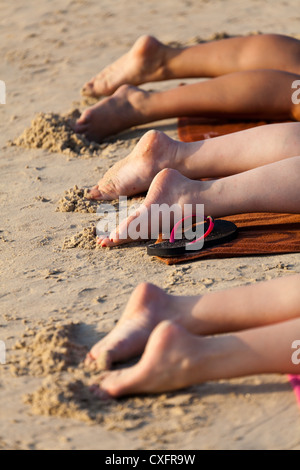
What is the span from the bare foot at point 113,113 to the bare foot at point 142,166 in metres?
0.57

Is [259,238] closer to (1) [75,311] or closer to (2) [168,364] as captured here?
(1) [75,311]

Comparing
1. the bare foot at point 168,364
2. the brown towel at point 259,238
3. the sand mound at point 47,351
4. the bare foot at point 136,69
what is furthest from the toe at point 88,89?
the bare foot at point 168,364

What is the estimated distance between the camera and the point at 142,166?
103 inches

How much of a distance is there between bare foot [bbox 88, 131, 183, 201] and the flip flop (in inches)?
14.5

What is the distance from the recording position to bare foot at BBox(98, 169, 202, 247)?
7.55 feet

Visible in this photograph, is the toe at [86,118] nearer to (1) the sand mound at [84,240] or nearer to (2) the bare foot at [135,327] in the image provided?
(1) the sand mound at [84,240]

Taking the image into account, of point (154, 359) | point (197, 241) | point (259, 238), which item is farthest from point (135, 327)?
point (259, 238)

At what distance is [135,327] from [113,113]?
173cm

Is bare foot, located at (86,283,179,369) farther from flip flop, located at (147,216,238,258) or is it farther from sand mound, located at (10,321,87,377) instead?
flip flop, located at (147,216,238,258)

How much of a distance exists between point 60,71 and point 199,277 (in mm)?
2584

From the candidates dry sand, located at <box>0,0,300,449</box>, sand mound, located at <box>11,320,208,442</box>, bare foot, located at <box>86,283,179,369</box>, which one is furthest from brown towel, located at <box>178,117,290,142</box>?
sand mound, located at <box>11,320,208,442</box>

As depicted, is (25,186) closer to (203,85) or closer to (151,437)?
(203,85)

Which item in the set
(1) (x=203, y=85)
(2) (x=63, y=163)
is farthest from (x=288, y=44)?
(2) (x=63, y=163)

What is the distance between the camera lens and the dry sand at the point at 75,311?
4.93 ft
